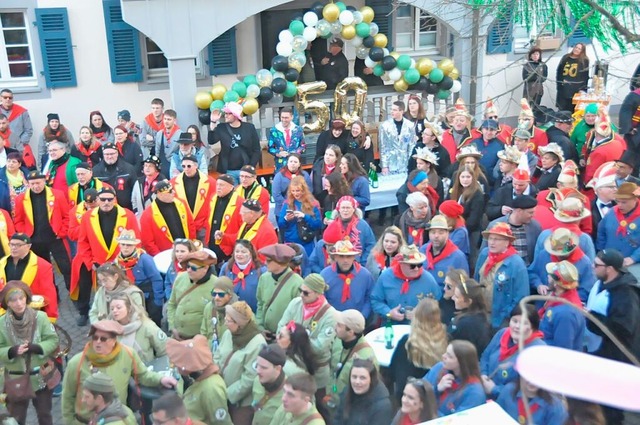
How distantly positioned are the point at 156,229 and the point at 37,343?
7.76 ft

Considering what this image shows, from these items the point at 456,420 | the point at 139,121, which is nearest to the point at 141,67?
the point at 139,121

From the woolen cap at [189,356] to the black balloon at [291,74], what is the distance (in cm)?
735

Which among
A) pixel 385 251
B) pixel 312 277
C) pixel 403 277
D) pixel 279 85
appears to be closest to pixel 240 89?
pixel 279 85

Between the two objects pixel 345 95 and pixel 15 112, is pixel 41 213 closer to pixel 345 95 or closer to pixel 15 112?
pixel 15 112

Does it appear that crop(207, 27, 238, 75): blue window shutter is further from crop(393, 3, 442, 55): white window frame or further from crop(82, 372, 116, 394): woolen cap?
crop(82, 372, 116, 394): woolen cap

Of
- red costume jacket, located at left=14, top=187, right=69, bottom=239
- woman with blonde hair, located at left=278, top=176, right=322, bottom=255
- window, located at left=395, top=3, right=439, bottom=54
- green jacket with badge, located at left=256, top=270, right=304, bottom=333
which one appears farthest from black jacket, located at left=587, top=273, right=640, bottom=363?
window, located at left=395, top=3, right=439, bottom=54

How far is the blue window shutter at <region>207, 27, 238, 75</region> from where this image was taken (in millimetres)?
13062

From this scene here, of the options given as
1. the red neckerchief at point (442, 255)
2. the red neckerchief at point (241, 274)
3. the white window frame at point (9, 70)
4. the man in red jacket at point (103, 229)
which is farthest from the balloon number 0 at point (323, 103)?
the red neckerchief at point (241, 274)

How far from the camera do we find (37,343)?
18.7 feet

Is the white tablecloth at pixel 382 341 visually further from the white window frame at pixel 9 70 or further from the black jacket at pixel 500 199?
the white window frame at pixel 9 70

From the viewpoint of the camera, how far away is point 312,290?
5574 mm

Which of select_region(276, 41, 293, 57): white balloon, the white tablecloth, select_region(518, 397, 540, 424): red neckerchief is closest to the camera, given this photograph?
select_region(518, 397, 540, 424): red neckerchief

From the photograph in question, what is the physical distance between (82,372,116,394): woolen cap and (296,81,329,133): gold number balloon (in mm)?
7722

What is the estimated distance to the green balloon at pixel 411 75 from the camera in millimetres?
12281
